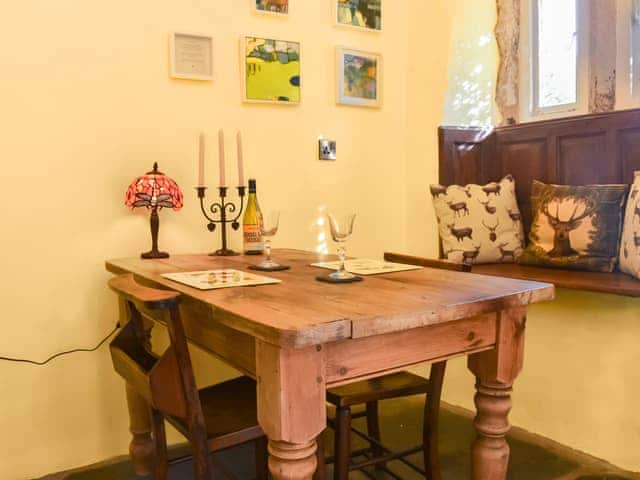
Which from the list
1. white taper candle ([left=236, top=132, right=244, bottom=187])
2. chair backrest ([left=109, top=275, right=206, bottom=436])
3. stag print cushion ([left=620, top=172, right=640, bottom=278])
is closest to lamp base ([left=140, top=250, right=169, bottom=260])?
white taper candle ([left=236, top=132, right=244, bottom=187])

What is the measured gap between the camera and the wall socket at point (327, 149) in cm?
259

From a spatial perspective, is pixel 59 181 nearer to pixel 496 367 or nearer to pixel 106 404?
pixel 106 404

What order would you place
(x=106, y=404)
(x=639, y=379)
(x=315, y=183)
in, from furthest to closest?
(x=315, y=183), (x=106, y=404), (x=639, y=379)

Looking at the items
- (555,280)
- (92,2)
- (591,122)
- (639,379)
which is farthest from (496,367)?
(92,2)

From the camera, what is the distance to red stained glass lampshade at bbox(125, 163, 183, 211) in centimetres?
200

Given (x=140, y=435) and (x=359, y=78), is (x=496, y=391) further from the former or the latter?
(x=359, y=78)

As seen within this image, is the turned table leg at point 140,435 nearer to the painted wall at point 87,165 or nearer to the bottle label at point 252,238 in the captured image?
the painted wall at point 87,165

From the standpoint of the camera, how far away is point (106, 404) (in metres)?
2.18

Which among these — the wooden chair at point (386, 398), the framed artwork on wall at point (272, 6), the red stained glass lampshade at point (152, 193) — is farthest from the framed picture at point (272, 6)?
the wooden chair at point (386, 398)

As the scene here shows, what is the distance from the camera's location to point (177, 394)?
1.29 meters

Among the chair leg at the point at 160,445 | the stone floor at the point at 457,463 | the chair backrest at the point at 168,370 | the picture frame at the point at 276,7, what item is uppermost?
the picture frame at the point at 276,7

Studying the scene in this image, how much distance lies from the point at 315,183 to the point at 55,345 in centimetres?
130

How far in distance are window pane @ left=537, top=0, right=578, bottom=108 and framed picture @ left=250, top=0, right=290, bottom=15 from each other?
3.91ft

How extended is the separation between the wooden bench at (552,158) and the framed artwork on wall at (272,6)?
915 millimetres
